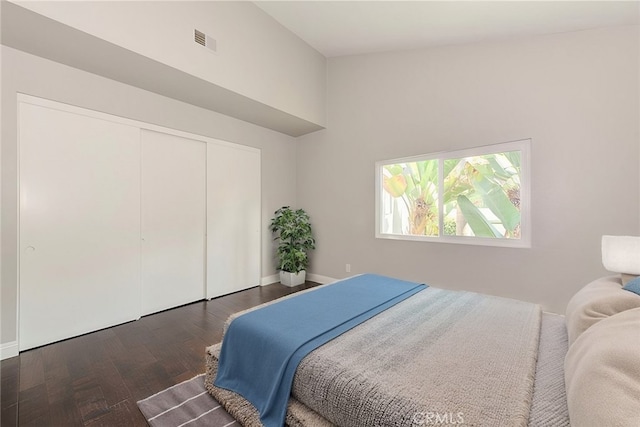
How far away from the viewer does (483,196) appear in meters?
3.26

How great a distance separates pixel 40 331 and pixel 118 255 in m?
0.87

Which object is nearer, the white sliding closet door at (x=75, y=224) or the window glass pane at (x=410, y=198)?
the white sliding closet door at (x=75, y=224)

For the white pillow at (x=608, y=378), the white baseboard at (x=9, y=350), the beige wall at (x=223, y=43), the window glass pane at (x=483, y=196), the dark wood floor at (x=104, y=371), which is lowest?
the dark wood floor at (x=104, y=371)

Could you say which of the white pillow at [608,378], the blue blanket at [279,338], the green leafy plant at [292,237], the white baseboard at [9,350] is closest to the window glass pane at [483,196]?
the blue blanket at [279,338]

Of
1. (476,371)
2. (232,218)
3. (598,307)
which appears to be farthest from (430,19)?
(232,218)

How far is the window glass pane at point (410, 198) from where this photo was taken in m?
3.67

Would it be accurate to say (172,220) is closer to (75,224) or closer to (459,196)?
(75,224)

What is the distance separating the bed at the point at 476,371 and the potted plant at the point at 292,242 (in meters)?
2.77

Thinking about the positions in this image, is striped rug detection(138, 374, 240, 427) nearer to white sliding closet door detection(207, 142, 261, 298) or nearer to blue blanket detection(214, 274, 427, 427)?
blue blanket detection(214, 274, 427, 427)

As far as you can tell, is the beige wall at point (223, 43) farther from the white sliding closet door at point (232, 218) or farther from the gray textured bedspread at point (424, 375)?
the gray textured bedspread at point (424, 375)

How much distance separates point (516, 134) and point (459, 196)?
0.89m

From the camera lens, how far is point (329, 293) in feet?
6.99

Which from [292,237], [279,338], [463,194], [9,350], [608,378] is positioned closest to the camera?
[608,378]

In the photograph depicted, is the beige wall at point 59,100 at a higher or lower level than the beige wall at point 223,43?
lower
